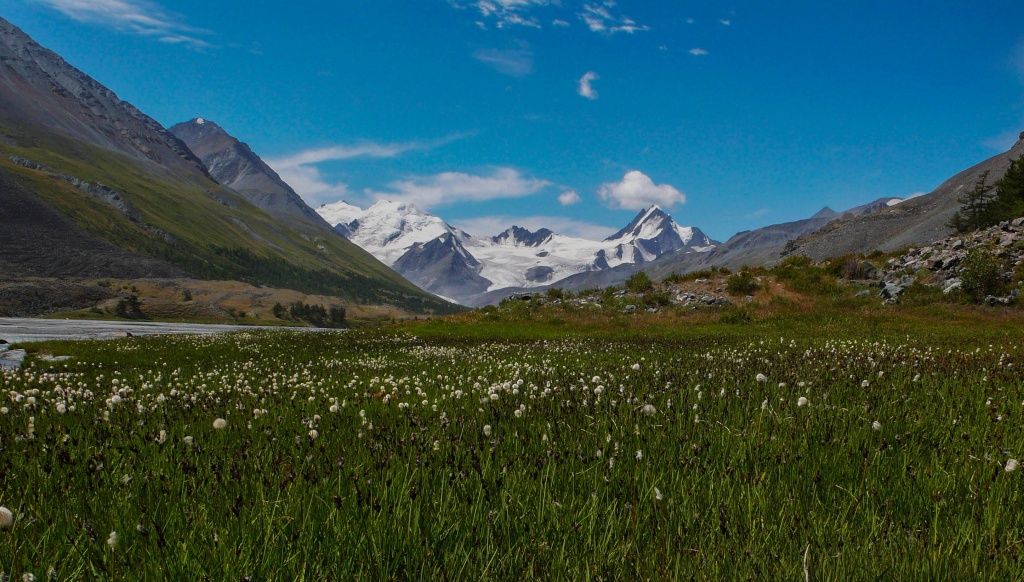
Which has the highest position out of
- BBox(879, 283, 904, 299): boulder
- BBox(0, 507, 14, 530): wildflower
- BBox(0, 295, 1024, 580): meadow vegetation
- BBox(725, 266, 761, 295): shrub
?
→ BBox(725, 266, 761, 295): shrub

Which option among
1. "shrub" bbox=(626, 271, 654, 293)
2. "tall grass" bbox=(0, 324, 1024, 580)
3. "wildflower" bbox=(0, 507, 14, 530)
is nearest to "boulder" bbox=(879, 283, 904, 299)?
"shrub" bbox=(626, 271, 654, 293)

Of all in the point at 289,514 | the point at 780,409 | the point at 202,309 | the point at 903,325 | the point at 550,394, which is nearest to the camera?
the point at 289,514

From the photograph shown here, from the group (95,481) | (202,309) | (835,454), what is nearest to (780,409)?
(835,454)

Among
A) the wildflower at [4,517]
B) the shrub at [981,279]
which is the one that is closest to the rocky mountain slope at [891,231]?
the shrub at [981,279]

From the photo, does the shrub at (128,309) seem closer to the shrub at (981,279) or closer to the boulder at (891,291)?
the boulder at (891,291)

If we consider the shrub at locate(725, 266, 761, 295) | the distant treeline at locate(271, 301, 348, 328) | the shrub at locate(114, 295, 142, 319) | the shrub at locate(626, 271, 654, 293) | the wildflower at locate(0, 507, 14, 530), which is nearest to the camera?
the wildflower at locate(0, 507, 14, 530)

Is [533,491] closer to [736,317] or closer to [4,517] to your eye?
[4,517]

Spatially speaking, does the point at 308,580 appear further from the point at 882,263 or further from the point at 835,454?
the point at 882,263

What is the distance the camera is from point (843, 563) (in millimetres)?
2357

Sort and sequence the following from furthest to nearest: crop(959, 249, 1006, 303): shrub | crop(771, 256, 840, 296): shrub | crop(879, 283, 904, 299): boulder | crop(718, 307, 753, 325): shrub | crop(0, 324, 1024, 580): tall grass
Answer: crop(771, 256, 840, 296): shrub, crop(879, 283, 904, 299): boulder, crop(718, 307, 753, 325): shrub, crop(959, 249, 1006, 303): shrub, crop(0, 324, 1024, 580): tall grass

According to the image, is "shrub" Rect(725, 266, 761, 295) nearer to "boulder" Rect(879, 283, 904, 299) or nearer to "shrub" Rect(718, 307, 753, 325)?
"shrub" Rect(718, 307, 753, 325)

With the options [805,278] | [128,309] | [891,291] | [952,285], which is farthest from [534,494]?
[128,309]

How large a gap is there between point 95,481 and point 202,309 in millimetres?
181347

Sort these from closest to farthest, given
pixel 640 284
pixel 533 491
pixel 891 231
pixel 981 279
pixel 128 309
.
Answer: pixel 533 491 < pixel 981 279 < pixel 640 284 < pixel 891 231 < pixel 128 309
